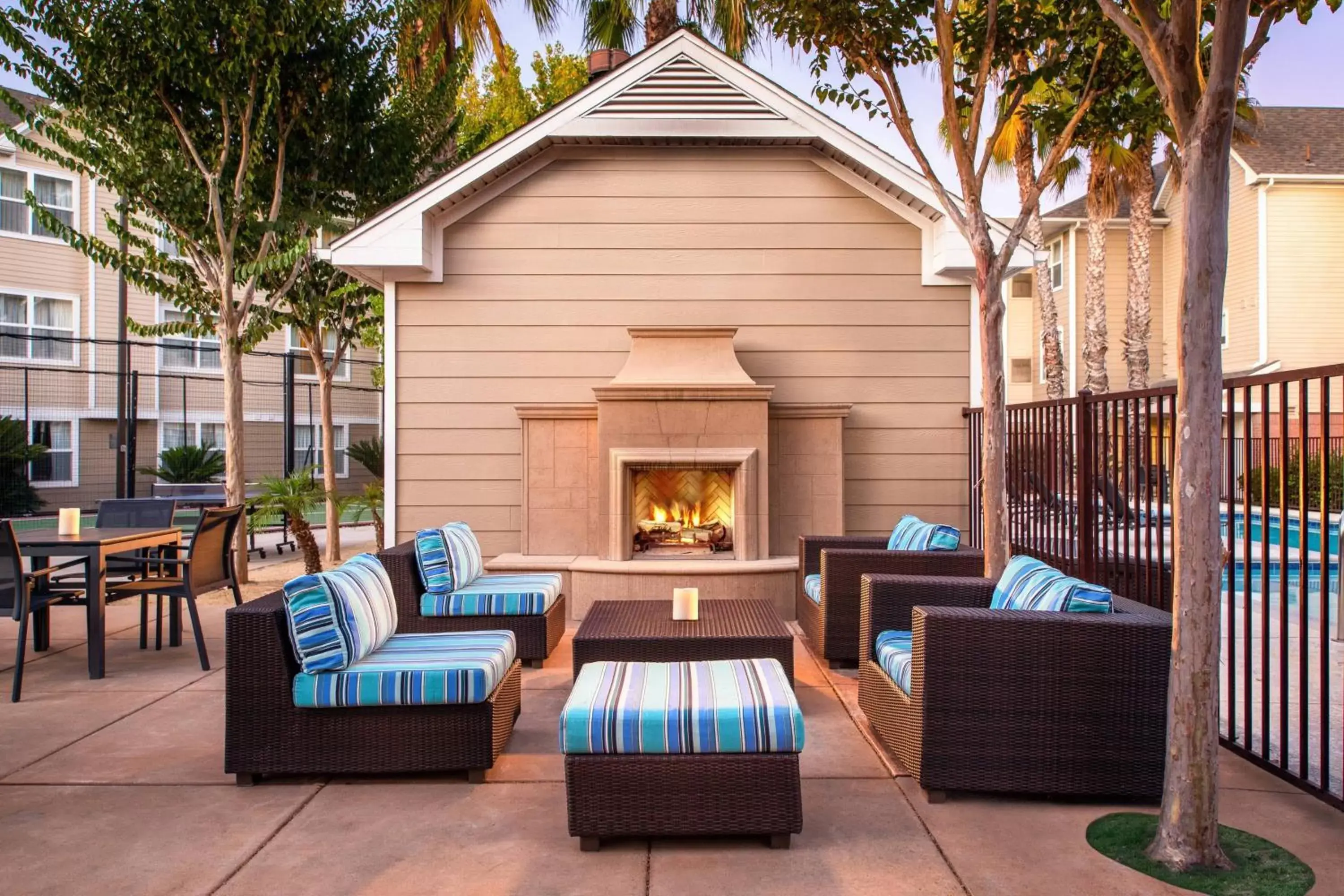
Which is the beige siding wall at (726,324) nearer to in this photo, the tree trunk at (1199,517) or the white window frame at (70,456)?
the tree trunk at (1199,517)

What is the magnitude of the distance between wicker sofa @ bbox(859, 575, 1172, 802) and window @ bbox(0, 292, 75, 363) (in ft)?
52.9

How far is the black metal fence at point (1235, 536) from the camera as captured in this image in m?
3.55

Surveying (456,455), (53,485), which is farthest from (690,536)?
(53,485)

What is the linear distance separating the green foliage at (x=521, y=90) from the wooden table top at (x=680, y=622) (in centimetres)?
1296

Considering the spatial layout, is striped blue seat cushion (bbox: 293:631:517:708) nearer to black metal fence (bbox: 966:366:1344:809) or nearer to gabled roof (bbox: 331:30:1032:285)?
black metal fence (bbox: 966:366:1344:809)

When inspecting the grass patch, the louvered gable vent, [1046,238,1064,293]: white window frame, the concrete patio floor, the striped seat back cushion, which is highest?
[1046,238,1064,293]: white window frame

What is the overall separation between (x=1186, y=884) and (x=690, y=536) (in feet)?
16.9

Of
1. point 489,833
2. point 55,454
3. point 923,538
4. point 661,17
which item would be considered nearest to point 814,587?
point 923,538

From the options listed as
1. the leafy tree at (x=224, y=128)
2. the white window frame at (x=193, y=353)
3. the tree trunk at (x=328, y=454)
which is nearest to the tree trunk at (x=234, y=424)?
the leafy tree at (x=224, y=128)

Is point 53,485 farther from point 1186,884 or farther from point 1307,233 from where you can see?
point 1307,233

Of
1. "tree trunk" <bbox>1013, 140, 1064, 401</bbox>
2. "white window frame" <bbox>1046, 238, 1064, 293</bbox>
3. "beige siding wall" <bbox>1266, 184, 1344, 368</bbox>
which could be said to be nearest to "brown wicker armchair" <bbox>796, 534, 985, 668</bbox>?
"tree trunk" <bbox>1013, 140, 1064, 401</bbox>

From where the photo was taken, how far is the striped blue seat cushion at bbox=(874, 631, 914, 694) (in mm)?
4020

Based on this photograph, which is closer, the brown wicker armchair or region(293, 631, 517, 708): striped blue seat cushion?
region(293, 631, 517, 708): striped blue seat cushion

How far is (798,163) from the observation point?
→ 8094mm
